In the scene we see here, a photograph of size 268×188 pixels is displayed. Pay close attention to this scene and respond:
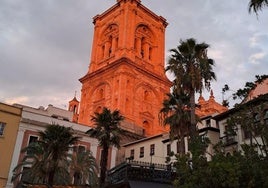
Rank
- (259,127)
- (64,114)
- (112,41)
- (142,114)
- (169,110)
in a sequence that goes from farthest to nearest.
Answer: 1. (112,41)
2. (142,114)
3. (64,114)
4. (169,110)
5. (259,127)

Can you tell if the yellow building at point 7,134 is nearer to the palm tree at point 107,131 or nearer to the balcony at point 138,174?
the palm tree at point 107,131

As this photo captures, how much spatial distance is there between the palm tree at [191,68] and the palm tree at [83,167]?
12.1 meters

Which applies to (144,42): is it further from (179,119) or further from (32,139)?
(179,119)

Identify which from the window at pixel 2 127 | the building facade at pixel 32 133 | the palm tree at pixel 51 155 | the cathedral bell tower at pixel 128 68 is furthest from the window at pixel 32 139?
the cathedral bell tower at pixel 128 68

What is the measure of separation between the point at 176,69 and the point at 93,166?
44.5 feet

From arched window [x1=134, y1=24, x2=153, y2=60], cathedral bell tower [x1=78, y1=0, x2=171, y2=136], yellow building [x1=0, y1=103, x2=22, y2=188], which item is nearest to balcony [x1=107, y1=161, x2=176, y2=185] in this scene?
yellow building [x1=0, y1=103, x2=22, y2=188]

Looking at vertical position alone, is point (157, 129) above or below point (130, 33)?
below

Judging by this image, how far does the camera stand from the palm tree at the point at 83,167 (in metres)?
31.3

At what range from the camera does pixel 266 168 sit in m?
14.8

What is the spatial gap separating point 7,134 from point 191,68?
2165 cm

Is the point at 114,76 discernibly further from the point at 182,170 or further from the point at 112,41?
the point at 182,170

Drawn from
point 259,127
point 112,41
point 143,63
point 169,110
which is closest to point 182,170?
point 259,127

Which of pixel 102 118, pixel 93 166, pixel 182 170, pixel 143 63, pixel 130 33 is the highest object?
pixel 130 33

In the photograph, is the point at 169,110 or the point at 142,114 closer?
the point at 169,110
